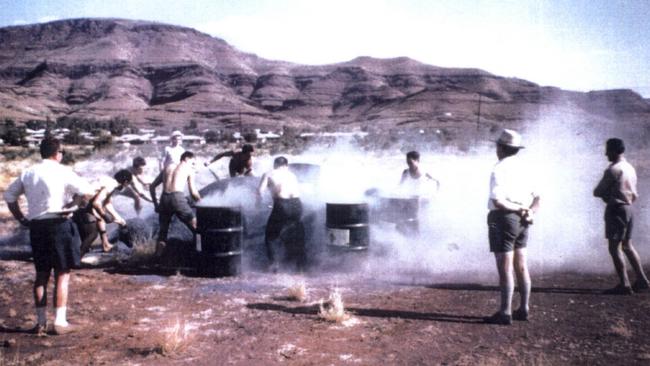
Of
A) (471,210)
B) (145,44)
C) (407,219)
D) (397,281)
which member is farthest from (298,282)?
(145,44)

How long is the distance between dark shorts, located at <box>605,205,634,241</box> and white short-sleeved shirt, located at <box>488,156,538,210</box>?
68.0 inches

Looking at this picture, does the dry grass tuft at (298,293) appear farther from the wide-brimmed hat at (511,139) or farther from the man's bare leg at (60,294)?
the wide-brimmed hat at (511,139)

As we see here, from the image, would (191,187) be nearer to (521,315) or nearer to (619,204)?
(521,315)

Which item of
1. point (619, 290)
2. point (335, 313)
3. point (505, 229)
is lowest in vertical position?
point (335, 313)

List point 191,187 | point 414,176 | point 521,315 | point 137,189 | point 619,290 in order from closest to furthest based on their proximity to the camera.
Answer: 1. point 521,315
2. point 619,290
3. point 191,187
4. point 414,176
5. point 137,189

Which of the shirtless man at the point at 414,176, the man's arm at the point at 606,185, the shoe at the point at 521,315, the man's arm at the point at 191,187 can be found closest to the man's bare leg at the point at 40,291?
the man's arm at the point at 191,187

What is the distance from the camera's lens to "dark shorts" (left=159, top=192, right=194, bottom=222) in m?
7.45

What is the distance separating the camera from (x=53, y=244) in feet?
15.6

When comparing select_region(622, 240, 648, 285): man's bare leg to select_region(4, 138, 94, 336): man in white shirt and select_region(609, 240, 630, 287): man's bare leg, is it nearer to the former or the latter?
select_region(609, 240, 630, 287): man's bare leg

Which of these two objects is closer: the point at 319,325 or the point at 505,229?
the point at 505,229

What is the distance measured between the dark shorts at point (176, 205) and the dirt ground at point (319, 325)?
0.92 meters

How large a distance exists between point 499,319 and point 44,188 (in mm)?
4394

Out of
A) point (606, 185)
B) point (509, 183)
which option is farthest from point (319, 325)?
point (606, 185)

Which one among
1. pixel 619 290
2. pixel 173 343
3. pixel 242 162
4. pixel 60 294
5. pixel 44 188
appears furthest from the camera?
pixel 242 162
